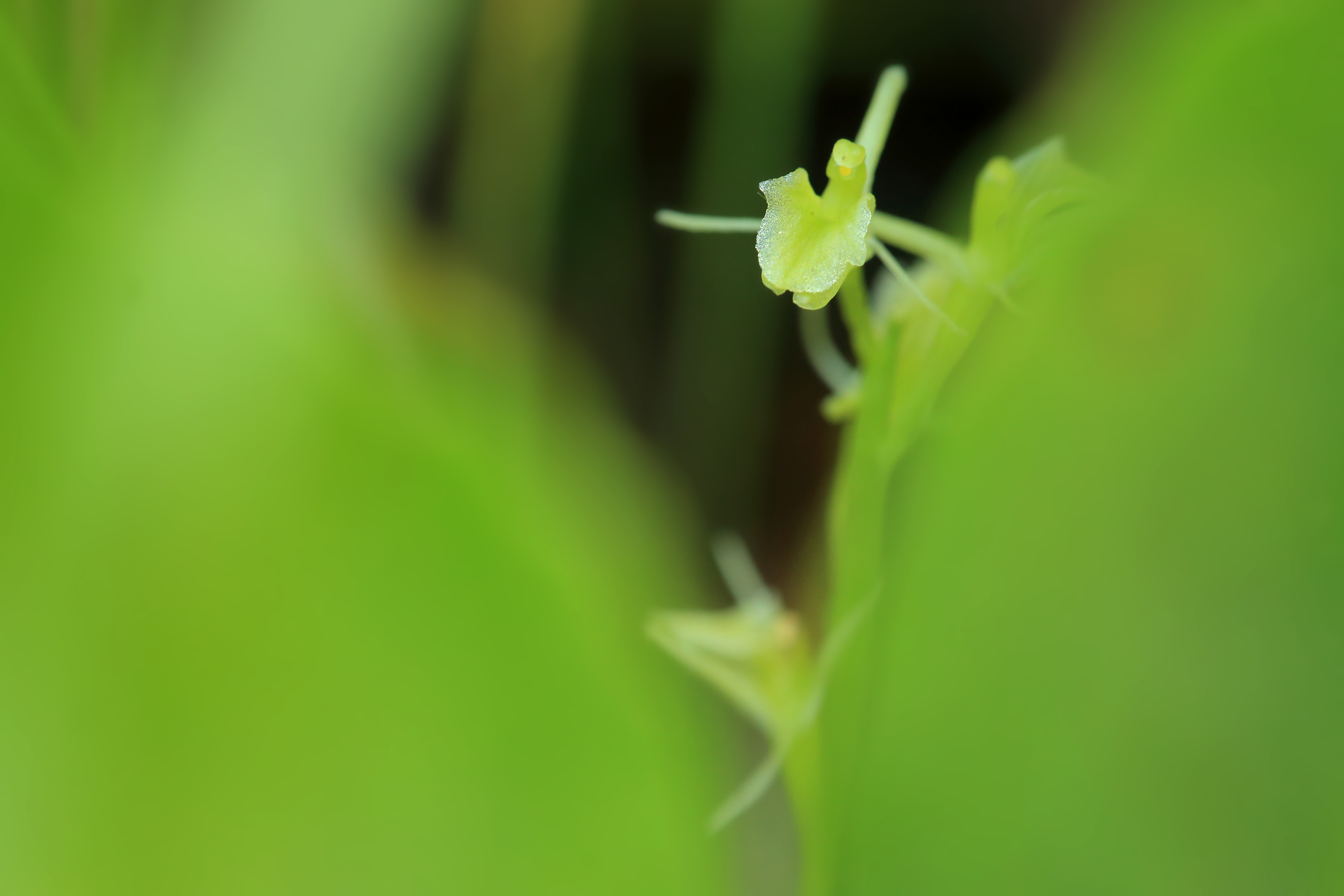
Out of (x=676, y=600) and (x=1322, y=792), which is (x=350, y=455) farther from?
(x=676, y=600)

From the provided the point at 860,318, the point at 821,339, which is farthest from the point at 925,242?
the point at 821,339

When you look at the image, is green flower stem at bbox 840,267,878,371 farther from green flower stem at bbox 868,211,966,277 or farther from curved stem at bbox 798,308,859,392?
curved stem at bbox 798,308,859,392

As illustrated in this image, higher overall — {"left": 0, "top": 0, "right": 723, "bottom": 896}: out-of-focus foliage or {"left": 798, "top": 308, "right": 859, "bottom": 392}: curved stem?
{"left": 798, "top": 308, "right": 859, "bottom": 392}: curved stem

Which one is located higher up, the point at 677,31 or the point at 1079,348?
the point at 677,31

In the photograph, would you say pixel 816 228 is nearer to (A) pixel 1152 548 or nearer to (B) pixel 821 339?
(A) pixel 1152 548

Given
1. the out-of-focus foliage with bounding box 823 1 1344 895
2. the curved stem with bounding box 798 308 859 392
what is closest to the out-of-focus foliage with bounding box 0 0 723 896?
the out-of-focus foliage with bounding box 823 1 1344 895

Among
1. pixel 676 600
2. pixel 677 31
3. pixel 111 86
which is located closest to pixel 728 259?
pixel 677 31
